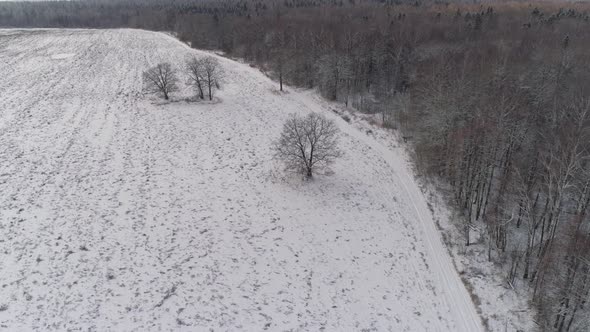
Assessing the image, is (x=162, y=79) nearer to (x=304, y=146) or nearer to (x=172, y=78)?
(x=172, y=78)

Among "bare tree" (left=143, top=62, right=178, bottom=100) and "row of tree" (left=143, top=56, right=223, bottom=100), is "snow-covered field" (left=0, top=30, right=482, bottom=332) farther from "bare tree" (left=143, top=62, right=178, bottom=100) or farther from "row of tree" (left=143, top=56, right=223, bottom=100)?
"row of tree" (left=143, top=56, right=223, bottom=100)

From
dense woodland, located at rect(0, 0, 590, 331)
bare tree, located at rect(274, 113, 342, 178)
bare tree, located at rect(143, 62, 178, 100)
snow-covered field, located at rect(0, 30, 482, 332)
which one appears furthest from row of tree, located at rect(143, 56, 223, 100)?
bare tree, located at rect(274, 113, 342, 178)

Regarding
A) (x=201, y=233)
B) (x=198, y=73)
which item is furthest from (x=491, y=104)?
(x=198, y=73)

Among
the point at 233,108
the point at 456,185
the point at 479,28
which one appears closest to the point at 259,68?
the point at 233,108

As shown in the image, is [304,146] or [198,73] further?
[198,73]

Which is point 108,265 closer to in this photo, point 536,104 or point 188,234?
point 188,234

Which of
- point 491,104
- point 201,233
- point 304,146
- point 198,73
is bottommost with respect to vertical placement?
point 201,233

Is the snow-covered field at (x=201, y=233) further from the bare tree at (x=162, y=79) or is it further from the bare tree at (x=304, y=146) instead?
the bare tree at (x=162, y=79)
